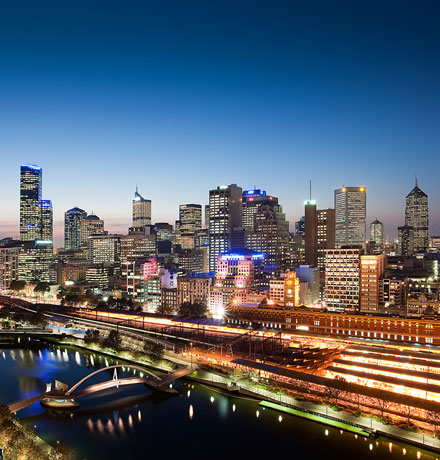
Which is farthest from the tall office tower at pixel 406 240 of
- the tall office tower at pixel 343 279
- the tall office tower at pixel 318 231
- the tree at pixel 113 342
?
the tree at pixel 113 342

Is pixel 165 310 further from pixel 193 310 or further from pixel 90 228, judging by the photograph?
pixel 90 228

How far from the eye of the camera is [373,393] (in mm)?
27375

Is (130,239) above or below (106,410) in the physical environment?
above

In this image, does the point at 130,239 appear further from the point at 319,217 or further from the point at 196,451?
the point at 196,451

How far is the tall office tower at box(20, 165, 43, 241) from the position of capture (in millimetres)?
147387

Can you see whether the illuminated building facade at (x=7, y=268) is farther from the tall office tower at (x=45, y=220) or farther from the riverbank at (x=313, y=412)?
the riverbank at (x=313, y=412)

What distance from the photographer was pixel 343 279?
6412 centimetres

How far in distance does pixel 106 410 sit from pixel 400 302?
45.7 meters

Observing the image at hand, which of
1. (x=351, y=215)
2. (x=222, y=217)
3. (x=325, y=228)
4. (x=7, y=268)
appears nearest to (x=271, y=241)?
(x=325, y=228)

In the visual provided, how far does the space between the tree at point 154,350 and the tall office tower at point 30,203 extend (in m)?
119

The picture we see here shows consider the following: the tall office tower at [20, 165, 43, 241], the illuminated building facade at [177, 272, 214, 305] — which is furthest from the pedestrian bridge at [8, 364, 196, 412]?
the tall office tower at [20, 165, 43, 241]

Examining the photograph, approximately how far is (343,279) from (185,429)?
42725 millimetres

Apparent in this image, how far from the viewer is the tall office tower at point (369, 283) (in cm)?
6034

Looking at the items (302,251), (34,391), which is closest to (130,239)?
(302,251)
